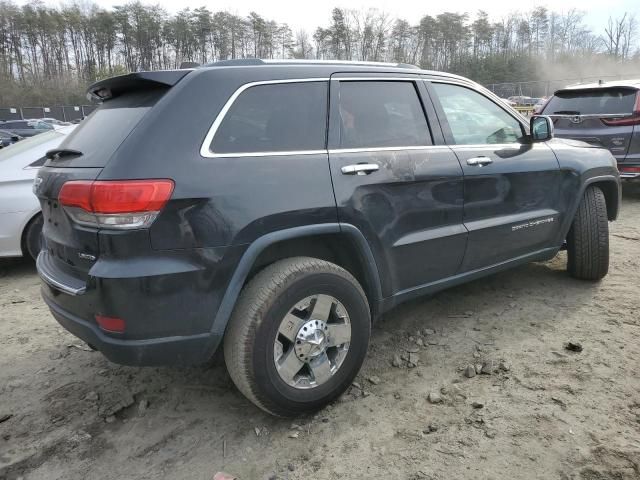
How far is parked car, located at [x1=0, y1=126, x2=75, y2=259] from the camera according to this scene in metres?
4.88

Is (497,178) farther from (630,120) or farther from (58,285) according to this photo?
(630,120)

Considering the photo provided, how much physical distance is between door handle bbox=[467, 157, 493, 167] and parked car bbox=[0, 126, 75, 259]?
4.11 metres

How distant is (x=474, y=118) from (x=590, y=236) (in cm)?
158

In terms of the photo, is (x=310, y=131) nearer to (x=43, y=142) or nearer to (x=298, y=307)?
(x=298, y=307)

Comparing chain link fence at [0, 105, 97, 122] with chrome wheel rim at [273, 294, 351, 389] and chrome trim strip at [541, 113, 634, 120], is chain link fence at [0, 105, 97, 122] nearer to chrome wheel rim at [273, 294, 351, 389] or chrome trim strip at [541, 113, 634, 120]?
chrome trim strip at [541, 113, 634, 120]

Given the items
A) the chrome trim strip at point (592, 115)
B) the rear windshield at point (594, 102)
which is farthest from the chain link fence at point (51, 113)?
the chrome trim strip at point (592, 115)

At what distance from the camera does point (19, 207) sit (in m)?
4.89

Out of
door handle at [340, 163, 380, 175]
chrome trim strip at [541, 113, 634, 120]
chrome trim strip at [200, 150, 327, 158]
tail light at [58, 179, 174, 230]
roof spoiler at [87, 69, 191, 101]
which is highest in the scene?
roof spoiler at [87, 69, 191, 101]

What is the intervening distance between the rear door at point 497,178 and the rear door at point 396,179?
0.14 m

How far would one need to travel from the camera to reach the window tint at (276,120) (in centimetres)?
238

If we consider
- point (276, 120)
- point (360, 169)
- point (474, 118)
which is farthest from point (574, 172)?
point (276, 120)

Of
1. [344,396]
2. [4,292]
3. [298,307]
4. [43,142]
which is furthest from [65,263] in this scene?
[43,142]

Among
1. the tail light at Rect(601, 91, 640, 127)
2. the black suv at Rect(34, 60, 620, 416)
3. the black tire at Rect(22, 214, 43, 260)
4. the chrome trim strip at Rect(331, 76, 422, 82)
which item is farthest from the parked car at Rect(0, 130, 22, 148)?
the chrome trim strip at Rect(331, 76, 422, 82)

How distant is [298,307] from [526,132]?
2466mm
